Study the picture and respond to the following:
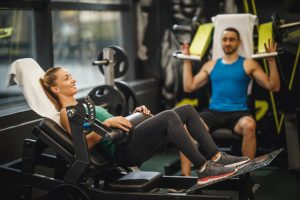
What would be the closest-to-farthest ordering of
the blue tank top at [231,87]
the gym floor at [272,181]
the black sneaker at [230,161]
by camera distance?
the black sneaker at [230,161] < the gym floor at [272,181] < the blue tank top at [231,87]

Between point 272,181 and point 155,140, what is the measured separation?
5.02ft

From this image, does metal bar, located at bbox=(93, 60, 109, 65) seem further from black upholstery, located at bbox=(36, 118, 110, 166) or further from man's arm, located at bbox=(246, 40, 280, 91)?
man's arm, located at bbox=(246, 40, 280, 91)

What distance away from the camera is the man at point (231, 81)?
4.52 m

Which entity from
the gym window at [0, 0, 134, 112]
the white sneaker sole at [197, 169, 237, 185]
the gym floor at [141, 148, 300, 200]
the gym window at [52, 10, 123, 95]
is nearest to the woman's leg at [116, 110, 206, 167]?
the white sneaker sole at [197, 169, 237, 185]

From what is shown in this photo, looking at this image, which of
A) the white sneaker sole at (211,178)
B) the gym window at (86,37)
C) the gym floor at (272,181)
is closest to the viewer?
the white sneaker sole at (211,178)

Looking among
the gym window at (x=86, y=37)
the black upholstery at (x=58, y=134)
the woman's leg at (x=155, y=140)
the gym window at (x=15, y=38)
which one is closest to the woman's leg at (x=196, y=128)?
the woman's leg at (x=155, y=140)

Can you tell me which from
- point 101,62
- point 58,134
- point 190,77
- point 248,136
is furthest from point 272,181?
point 58,134

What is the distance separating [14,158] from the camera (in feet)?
12.9

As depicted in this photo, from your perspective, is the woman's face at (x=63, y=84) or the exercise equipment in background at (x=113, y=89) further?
the exercise equipment in background at (x=113, y=89)

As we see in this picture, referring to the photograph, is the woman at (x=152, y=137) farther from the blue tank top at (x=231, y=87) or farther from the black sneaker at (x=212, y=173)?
the blue tank top at (x=231, y=87)

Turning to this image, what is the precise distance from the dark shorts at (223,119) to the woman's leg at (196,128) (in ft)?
3.11

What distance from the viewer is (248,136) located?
170 inches

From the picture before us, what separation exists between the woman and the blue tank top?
1.10 metres

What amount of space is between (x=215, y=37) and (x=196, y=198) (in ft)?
6.73
